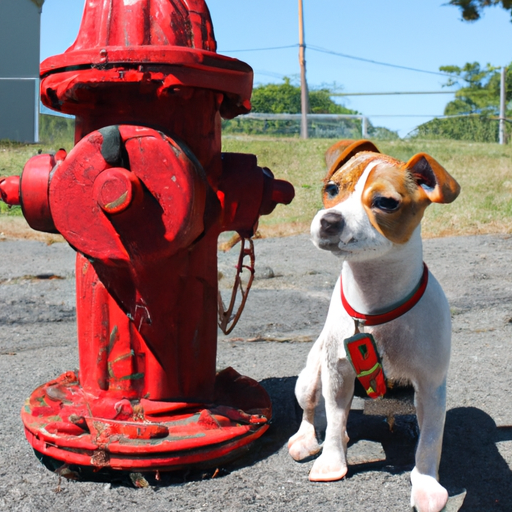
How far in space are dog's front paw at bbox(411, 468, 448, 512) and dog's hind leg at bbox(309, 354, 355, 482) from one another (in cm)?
27

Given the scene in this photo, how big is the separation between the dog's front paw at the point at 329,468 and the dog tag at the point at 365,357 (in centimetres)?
35

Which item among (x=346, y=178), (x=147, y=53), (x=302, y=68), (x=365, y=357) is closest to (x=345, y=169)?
(x=346, y=178)

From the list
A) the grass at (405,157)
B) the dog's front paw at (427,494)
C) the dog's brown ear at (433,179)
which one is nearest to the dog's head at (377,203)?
the dog's brown ear at (433,179)

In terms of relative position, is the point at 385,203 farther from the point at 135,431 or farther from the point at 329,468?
the point at 135,431

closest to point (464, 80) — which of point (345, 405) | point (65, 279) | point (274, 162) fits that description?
point (274, 162)

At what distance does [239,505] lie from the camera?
7.02ft

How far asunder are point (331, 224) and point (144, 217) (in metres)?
0.62

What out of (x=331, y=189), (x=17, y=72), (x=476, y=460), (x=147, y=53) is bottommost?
(x=476, y=460)

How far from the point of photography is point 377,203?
1977mm

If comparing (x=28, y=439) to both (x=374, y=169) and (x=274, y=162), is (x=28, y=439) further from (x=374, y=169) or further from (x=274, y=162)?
(x=274, y=162)

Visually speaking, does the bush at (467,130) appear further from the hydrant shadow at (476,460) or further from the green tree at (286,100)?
the hydrant shadow at (476,460)

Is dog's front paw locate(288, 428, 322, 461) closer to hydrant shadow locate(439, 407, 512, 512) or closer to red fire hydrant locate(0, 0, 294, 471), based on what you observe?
red fire hydrant locate(0, 0, 294, 471)

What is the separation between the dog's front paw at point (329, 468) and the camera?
2279 millimetres

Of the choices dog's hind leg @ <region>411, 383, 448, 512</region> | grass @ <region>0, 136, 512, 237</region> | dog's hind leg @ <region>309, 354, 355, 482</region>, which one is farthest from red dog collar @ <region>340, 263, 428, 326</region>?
grass @ <region>0, 136, 512, 237</region>
